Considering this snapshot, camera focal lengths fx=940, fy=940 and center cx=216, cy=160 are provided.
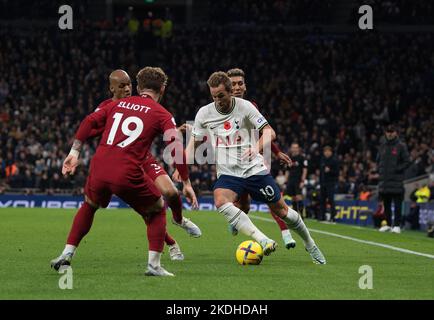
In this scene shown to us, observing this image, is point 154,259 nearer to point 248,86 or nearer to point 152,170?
point 152,170

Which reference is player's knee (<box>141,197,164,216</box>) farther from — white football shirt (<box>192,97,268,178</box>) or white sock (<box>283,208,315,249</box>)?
white sock (<box>283,208,315,249</box>)

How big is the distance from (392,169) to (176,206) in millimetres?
10105

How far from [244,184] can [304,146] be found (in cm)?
2302

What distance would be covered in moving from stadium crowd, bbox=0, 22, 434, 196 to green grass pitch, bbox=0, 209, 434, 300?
1622cm

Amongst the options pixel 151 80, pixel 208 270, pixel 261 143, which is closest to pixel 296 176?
pixel 261 143

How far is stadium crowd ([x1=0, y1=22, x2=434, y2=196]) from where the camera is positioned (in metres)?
32.8

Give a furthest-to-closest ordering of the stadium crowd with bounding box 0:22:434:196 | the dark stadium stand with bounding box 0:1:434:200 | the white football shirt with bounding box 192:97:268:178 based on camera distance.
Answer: the dark stadium stand with bounding box 0:1:434:200 → the stadium crowd with bounding box 0:22:434:196 → the white football shirt with bounding box 192:97:268:178

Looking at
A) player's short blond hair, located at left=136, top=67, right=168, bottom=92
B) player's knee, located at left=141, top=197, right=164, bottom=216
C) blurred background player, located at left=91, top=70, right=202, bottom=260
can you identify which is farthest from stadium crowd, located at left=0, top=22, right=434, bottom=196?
player's knee, located at left=141, top=197, right=164, bottom=216

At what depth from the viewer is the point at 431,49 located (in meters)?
40.1

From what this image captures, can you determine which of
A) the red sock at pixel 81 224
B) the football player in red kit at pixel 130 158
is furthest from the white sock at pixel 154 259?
the red sock at pixel 81 224

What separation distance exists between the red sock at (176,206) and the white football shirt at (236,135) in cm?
60

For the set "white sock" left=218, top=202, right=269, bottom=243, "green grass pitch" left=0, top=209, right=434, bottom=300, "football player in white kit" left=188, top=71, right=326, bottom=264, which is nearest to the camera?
"green grass pitch" left=0, top=209, right=434, bottom=300

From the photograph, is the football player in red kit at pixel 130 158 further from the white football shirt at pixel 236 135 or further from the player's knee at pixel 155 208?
the white football shirt at pixel 236 135
